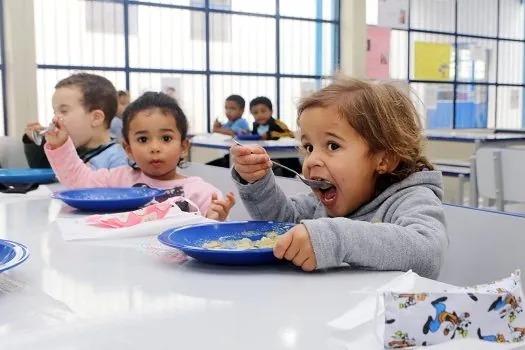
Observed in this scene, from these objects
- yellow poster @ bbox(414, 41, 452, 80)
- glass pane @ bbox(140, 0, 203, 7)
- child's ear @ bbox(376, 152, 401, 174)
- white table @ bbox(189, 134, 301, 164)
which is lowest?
white table @ bbox(189, 134, 301, 164)

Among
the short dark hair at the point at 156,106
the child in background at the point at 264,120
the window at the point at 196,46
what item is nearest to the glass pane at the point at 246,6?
the window at the point at 196,46

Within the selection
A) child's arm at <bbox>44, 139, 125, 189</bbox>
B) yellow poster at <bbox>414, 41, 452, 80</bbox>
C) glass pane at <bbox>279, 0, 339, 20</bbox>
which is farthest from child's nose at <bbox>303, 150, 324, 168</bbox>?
yellow poster at <bbox>414, 41, 452, 80</bbox>

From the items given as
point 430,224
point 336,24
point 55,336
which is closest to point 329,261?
point 430,224

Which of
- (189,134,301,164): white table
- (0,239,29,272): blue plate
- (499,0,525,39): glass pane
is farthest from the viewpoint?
(499,0,525,39): glass pane

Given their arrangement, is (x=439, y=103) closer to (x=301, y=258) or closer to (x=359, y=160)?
(x=359, y=160)

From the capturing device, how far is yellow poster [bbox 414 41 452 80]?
896cm

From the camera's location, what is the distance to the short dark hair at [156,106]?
6.27 feet

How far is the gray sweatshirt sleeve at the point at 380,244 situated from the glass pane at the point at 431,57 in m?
8.24

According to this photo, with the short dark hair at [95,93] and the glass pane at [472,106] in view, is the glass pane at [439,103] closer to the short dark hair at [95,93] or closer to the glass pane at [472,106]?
the glass pane at [472,106]

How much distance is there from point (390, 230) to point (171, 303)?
37 cm

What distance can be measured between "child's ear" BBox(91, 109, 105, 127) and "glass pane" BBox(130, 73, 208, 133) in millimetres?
4263

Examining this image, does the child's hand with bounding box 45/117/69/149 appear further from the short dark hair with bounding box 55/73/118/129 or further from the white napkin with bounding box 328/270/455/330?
the white napkin with bounding box 328/270/455/330

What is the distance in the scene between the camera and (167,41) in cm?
702

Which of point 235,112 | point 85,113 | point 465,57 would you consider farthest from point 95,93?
point 465,57
